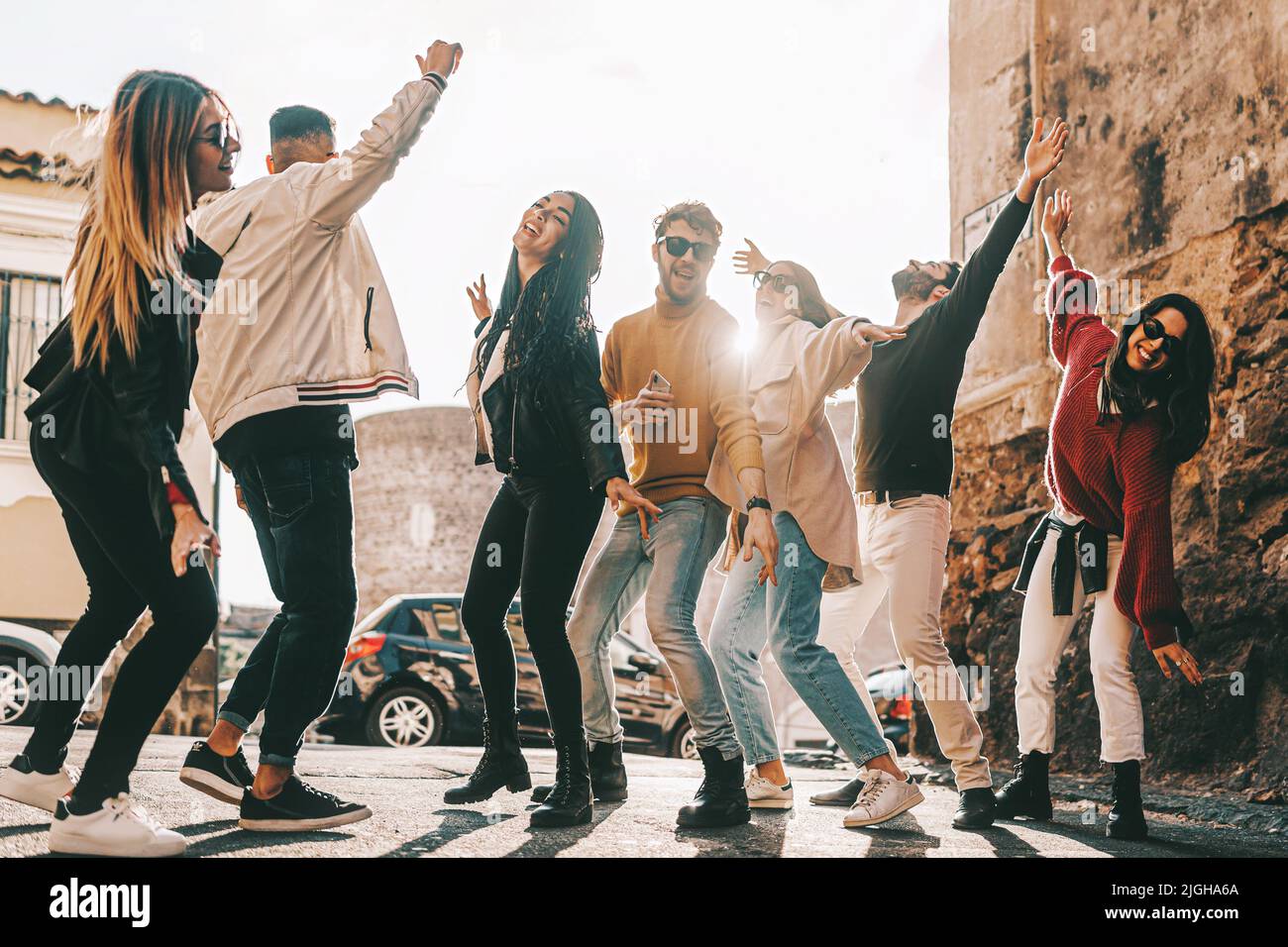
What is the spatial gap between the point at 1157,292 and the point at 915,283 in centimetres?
269

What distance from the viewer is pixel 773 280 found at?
4.93 m

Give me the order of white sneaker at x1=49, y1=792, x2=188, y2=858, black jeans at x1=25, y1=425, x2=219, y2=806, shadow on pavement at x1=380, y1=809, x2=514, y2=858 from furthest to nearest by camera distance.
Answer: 1. shadow on pavement at x1=380, y1=809, x2=514, y2=858
2. black jeans at x1=25, y1=425, x2=219, y2=806
3. white sneaker at x1=49, y1=792, x2=188, y2=858

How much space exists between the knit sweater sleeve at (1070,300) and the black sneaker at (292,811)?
3.10 metres

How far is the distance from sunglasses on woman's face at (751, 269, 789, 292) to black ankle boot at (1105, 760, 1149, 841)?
2.11 m

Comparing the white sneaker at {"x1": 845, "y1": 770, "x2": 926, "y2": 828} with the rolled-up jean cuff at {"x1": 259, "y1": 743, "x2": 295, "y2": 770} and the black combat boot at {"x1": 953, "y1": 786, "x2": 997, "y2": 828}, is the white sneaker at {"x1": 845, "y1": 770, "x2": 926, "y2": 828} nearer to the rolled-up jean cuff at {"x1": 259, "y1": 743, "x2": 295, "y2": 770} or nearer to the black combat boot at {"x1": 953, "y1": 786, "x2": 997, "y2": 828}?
the black combat boot at {"x1": 953, "y1": 786, "x2": 997, "y2": 828}

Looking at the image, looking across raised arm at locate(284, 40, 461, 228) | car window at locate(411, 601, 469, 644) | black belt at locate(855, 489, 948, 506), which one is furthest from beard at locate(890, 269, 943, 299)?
car window at locate(411, 601, 469, 644)

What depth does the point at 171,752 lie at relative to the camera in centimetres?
646

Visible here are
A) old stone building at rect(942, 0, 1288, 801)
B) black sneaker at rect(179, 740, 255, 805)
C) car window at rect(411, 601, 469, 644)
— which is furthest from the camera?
car window at rect(411, 601, 469, 644)

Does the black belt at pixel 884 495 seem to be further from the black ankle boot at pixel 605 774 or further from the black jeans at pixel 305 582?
the black jeans at pixel 305 582

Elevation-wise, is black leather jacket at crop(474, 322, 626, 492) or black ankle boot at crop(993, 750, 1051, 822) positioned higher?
black leather jacket at crop(474, 322, 626, 492)

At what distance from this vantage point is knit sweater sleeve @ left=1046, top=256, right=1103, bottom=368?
4777mm

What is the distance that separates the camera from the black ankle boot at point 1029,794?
4.56 metres
